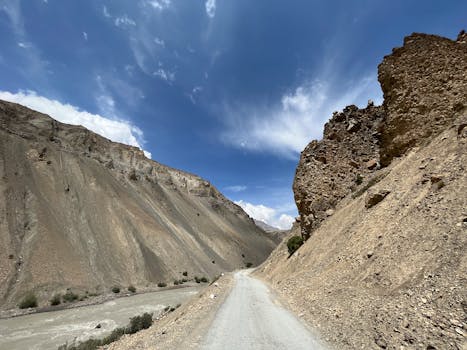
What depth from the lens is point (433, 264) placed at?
6.10 metres

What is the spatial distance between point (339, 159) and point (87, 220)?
37430 millimetres

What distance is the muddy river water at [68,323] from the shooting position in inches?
649

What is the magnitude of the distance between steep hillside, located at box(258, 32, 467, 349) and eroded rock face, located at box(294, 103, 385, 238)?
0.23 feet

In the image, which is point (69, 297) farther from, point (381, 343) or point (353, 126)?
point (381, 343)

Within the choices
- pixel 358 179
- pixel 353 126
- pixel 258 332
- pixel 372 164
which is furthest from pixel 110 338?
pixel 353 126

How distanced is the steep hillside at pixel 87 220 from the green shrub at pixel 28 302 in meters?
0.69

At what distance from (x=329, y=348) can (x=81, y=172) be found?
2102 inches

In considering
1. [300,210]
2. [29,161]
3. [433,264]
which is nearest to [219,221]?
[29,161]

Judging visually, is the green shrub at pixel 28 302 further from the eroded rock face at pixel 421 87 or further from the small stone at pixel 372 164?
the eroded rock face at pixel 421 87

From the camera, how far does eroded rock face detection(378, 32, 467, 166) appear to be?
12.6 m

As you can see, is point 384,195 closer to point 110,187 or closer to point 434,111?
point 434,111

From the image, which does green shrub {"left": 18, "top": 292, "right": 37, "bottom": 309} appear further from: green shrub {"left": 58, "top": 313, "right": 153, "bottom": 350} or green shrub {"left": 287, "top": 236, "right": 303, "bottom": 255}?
green shrub {"left": 287, "top": 236, "right": 303, "bottom": 255}

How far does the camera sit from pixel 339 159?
19.2m

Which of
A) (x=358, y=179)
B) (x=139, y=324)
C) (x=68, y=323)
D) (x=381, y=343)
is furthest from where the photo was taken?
(x=68, y=323)
